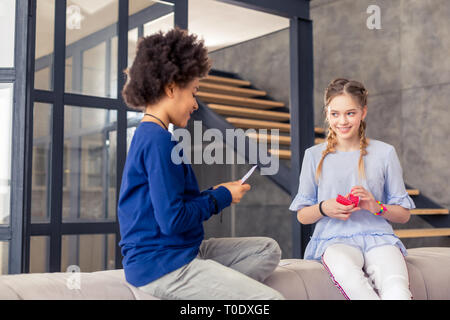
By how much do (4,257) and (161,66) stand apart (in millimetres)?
1827

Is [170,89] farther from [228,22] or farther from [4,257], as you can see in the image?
[228,22]

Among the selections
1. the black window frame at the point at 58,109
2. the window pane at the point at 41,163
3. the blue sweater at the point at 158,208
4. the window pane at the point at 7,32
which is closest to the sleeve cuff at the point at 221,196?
the blue sweater at the point at 158,208

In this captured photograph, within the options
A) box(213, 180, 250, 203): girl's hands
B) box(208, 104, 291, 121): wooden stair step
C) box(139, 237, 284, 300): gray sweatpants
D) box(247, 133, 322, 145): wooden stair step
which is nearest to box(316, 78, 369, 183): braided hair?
box(213, 180, 250, 203): girl's hands

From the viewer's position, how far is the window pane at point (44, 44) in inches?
116

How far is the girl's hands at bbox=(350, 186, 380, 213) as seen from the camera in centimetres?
181

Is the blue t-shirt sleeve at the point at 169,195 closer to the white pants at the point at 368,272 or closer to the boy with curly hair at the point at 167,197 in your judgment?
the boy with curly hair at the point at 167,197

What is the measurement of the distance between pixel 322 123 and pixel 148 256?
13.9ft

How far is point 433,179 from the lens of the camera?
4.32m

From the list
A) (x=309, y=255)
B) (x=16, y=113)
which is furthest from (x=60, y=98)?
(x=309, y=255)

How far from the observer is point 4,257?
2781 mm

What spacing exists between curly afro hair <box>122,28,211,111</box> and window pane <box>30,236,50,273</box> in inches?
66.8

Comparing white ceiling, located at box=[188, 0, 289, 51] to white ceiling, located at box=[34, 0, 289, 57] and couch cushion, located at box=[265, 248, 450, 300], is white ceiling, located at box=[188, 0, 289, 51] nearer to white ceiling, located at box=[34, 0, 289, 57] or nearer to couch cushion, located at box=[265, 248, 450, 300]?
white ceiling, located at box=[34, 0, 289, 57]

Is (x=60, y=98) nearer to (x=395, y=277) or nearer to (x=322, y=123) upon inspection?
(x=395, y=277)

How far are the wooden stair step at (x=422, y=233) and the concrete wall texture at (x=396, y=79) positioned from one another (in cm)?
17
